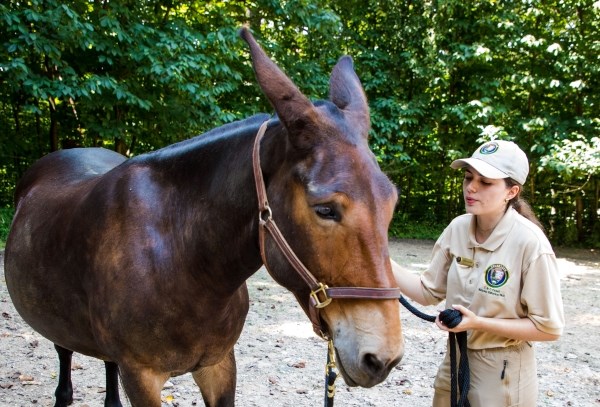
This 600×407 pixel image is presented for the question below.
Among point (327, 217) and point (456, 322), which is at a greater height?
point (327, 217)

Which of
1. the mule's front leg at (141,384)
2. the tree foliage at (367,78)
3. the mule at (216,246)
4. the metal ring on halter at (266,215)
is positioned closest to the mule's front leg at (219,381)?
the mule at (216,246)


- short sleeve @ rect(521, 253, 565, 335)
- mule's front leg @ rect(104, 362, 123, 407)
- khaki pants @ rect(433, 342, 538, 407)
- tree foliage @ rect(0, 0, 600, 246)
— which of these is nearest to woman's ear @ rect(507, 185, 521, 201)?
short sleeve @ rect(521, 253, 565, 335)

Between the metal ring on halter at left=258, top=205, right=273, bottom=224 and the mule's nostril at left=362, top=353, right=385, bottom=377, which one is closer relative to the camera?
the mule's nostril at left=362, top=353, right=385, bottom=377

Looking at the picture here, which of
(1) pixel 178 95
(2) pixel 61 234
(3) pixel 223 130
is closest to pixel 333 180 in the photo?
(3) pixel 223 130

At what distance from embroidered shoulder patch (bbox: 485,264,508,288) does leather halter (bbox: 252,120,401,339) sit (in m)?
0.77

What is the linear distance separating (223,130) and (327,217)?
32.4 inches

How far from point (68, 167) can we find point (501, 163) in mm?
3005

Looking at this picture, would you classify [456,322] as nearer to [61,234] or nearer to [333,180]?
[333,180]

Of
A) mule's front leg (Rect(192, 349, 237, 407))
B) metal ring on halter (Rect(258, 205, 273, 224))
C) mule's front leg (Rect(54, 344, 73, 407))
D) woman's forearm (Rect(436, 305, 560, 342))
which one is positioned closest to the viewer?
metal ring on halter (Rect(258, 205, 273, 224))

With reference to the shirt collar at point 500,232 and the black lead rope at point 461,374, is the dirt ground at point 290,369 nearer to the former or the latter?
the black lead rope at point 461,374

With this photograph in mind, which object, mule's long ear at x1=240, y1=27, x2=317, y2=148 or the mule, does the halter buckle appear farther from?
mule's long ear at x1=240, y1=27, x2=317, y2=148

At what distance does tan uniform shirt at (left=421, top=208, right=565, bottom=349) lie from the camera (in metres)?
2.10

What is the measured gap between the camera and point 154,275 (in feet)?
7.15

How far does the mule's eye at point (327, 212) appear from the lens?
1647 mm
